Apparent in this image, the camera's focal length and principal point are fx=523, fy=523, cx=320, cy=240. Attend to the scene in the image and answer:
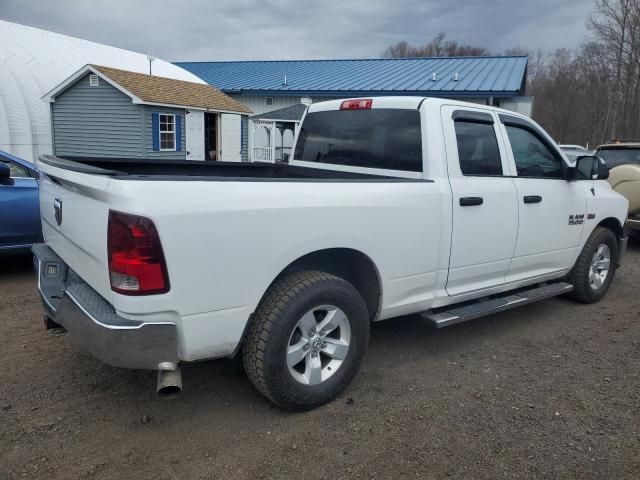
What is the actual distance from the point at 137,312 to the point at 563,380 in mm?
2996

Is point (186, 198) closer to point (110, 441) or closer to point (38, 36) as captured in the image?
point (110, 441)

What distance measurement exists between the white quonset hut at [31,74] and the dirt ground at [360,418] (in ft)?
47.8

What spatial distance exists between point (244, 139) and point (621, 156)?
16.4m

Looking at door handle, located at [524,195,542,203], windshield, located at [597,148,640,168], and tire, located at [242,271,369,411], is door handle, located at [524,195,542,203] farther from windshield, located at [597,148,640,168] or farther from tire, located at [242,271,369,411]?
windshield, located at [597,148,640,168]

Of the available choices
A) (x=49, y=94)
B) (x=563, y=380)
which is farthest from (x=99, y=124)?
(x=563, y=380)

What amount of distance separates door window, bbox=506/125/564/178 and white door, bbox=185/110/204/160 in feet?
53.8

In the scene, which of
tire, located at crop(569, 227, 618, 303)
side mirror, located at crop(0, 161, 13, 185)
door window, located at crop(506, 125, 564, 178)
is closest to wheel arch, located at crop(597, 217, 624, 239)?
tire, located at crop(569, 227, 618, 303)

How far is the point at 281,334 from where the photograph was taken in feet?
9.59

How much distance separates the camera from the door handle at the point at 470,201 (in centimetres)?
378

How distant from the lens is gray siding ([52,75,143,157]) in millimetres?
17984

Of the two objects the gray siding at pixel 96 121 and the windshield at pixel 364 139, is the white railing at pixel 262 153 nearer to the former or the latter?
the gray siding at pixel 96 121

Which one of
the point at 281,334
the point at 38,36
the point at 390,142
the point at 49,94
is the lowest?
the point at 281,334

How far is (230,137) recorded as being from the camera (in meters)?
21.8

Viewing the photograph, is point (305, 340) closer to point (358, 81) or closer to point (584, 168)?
point (584, 168)
